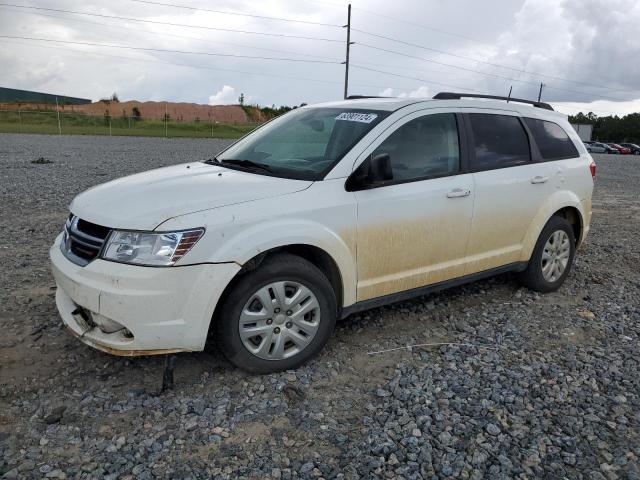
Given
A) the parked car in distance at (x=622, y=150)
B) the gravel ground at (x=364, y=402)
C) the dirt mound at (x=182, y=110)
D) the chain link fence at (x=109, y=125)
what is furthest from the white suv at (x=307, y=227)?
the parked car in distance at (x=622, y=150)

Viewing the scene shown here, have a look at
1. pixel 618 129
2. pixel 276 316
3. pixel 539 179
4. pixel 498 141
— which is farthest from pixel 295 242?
pixel 618 129

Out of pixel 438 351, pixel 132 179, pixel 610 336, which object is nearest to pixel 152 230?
pixel 132 179

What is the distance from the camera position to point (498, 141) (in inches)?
180

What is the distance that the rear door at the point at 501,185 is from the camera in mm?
4324

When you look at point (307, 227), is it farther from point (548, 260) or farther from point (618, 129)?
point (618, 129)

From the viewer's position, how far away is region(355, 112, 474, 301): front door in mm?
3695

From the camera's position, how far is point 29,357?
3566mm

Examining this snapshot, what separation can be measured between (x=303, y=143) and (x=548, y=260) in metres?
2.60

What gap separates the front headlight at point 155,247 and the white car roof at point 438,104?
6.18ft

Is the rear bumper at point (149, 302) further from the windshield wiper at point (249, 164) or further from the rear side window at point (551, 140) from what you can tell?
the rear side window at point (551, 140)

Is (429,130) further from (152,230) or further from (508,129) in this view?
(152,230)

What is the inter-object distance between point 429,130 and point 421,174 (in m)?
0.39

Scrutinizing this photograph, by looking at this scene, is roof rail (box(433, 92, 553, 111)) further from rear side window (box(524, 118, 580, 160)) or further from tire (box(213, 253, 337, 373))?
tire (box(213, 253, 337, 373))

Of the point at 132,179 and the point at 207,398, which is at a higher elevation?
the point at 132,179
